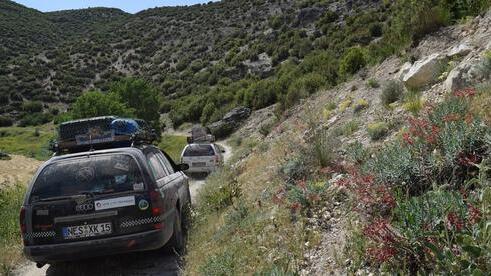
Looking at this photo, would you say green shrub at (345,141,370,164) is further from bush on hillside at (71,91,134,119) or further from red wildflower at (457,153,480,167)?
bush on hillside at (71,91,134,119)

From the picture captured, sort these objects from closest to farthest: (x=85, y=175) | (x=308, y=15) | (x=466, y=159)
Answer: (x=466, y=159), (x=85, y=175), (x=308, y=15)

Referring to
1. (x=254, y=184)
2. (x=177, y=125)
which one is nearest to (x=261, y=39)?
(x=177, y=125)

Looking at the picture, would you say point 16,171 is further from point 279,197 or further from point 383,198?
point 383,198

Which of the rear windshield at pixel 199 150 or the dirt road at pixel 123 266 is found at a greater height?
the dirt road at pixel 123 266

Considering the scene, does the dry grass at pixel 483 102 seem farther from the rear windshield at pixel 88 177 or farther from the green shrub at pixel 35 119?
the green shrub at pixel 35 119

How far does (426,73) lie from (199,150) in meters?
10.7

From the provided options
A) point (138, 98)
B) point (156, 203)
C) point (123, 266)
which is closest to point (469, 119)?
point (156, 203)

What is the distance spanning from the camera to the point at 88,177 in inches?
250

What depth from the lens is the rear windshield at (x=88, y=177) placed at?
20.4ft

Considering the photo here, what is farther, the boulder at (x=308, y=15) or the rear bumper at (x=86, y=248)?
the boulder at (x=308, y=15)

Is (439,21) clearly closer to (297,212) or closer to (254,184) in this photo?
(254,184)

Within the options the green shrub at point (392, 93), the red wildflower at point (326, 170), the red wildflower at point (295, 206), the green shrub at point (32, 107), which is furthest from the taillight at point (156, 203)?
the green shrub at point (32, 107)

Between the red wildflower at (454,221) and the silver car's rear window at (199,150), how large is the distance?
608 inches

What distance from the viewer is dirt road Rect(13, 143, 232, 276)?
6605 millimetres
